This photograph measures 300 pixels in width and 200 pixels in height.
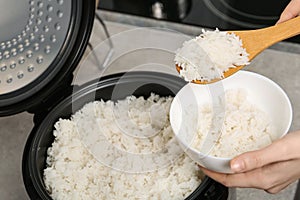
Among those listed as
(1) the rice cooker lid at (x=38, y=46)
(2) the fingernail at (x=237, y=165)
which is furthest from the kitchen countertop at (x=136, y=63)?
(2) the fingernail at (x=237, y=165)

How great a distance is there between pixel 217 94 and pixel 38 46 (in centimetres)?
44

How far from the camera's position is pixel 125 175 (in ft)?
3.84

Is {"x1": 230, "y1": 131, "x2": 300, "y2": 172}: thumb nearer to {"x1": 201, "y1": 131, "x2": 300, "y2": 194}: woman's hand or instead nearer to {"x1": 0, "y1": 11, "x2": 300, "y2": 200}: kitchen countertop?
{"x1": 201, "y1": 131, "x2": 300, "y2": 194}: woman's hand

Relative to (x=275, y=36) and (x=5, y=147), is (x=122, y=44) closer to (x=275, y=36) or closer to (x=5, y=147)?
(x=5, y=147)

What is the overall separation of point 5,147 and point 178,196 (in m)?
0.63

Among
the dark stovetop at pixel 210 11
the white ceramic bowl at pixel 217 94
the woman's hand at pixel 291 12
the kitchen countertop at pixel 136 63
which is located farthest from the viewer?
the dark stovetop at pixel 210 11

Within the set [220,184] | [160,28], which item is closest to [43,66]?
[220,184]

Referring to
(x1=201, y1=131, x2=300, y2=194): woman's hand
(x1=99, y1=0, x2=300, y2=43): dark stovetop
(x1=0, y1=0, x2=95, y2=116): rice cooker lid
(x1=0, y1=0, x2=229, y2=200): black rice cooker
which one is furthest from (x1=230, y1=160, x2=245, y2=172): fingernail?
(x1=99, y1=0, x2=300, y2=43): dark stovetop

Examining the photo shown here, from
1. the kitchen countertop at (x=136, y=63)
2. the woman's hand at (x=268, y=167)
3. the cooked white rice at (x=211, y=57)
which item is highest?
the cooked white rice at (x=211, y=57)

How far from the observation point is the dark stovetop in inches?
71.9

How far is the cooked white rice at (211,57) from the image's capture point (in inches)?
43.9

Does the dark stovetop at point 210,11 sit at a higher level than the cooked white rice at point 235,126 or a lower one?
lower

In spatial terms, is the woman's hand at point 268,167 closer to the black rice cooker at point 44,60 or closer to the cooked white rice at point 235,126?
the cooked white rice at point 235,126

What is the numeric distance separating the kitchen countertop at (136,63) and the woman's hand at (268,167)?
11.4 inches
